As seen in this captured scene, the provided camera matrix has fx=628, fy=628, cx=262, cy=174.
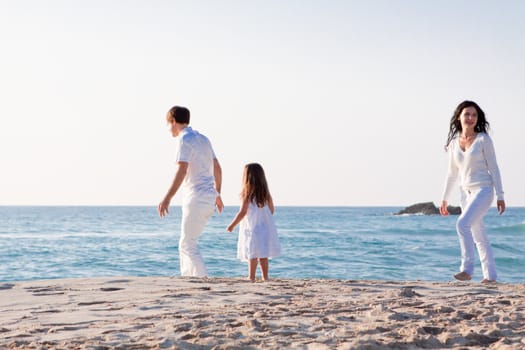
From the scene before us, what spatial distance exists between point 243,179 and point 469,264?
8.47ft

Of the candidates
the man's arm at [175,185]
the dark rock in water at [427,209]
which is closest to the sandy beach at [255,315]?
the man's arm at [175,185]

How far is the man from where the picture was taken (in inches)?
259

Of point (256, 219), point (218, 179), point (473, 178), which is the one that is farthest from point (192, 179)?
point (473, 178)

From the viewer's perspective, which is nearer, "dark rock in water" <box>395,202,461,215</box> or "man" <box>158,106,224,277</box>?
"man" <box>158,106,224,277</box>

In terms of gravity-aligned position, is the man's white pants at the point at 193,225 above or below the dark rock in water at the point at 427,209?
below

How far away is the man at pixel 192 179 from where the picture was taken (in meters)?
6.59

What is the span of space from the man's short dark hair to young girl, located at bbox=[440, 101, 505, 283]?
2923 millimetres

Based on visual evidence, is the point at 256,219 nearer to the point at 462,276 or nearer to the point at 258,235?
the point at 258,235

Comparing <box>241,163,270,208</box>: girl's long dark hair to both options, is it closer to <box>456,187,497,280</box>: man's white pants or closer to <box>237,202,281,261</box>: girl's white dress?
<box>237,202,281,261</box>: girl's white dress

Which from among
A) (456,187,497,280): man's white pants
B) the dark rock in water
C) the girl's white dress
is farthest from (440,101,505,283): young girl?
the dark rock in water

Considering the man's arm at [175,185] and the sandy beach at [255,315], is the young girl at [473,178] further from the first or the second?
the man's arm at [175,185]

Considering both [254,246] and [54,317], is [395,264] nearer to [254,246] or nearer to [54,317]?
[254,246]

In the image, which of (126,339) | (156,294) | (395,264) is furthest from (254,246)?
(395,264)

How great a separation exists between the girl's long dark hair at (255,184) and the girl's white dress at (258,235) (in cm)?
8
